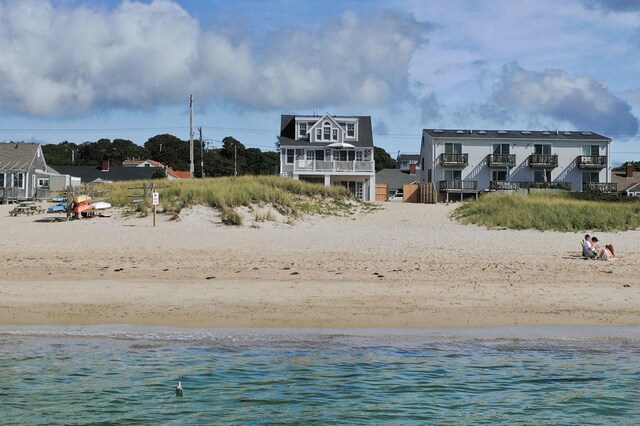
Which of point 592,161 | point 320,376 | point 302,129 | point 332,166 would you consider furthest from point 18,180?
point 320,376

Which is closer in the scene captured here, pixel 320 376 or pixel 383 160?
pixel 320 376

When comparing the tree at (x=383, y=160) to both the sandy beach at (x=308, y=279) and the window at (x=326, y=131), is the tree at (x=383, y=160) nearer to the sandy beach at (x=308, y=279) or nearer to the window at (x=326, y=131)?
the window at (x=326, y=131)

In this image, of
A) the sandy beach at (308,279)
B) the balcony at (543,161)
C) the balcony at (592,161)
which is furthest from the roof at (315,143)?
the sandy beach at (308,279)

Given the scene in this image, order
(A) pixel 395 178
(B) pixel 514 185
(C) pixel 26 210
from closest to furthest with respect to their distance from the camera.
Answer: (C) pixel 26 210 < (B) pixel 514 185 < (A) pixel 395 178

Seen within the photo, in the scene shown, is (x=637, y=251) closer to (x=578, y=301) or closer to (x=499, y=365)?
(x=578, y=301)

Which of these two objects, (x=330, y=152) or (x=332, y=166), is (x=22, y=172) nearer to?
(x=332, y=166)

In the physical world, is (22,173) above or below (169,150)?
below

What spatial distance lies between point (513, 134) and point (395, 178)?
28511 mm

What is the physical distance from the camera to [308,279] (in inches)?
638

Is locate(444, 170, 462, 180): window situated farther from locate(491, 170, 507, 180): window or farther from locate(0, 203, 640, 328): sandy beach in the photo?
locate(0, 203, 640, 328): sandy beach

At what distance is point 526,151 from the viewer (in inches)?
2470

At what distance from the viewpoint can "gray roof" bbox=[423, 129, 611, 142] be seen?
2478 inches

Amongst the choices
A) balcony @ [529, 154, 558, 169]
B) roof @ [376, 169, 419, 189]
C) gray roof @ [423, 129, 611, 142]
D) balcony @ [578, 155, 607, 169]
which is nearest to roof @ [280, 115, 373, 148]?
gray roof @ [423, 129, 611, 142]

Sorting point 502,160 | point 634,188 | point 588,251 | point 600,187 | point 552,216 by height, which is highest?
point 502,160
